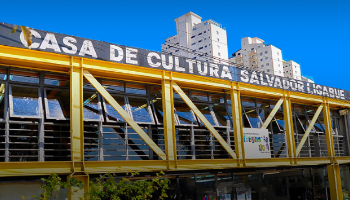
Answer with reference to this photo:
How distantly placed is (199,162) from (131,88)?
12.7 feet

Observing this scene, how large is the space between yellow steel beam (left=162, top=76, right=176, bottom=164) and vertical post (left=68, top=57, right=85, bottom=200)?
316cm

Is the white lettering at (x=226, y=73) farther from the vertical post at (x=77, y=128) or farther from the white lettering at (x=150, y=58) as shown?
the vertical post at (x=77, y=128)

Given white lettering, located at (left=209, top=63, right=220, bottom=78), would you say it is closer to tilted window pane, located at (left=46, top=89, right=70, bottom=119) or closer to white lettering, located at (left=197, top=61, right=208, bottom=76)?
white lettering, located at (left=197, top=61, right=208, bottom=76)

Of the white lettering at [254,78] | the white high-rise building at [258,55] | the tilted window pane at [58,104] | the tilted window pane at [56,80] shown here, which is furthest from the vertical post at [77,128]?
the white high-rise building at [258,55]

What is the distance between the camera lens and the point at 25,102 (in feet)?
37.4

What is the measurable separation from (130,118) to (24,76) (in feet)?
12.1

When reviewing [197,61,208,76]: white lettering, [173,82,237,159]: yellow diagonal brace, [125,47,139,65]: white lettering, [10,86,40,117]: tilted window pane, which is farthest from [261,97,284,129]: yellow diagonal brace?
[10,86,40,117]: tilted window pane

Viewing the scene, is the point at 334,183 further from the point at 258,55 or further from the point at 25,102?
the point at 258,55

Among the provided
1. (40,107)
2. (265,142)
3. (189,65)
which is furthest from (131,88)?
(265,142)

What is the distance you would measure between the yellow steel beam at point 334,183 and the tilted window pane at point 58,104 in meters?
14.5

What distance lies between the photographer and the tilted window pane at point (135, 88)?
547 inches

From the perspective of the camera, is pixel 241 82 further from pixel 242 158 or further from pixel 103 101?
pixel 103 101

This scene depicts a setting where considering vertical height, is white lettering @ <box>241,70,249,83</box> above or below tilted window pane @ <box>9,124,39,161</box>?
above

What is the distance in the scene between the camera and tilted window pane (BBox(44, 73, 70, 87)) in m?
12.1
